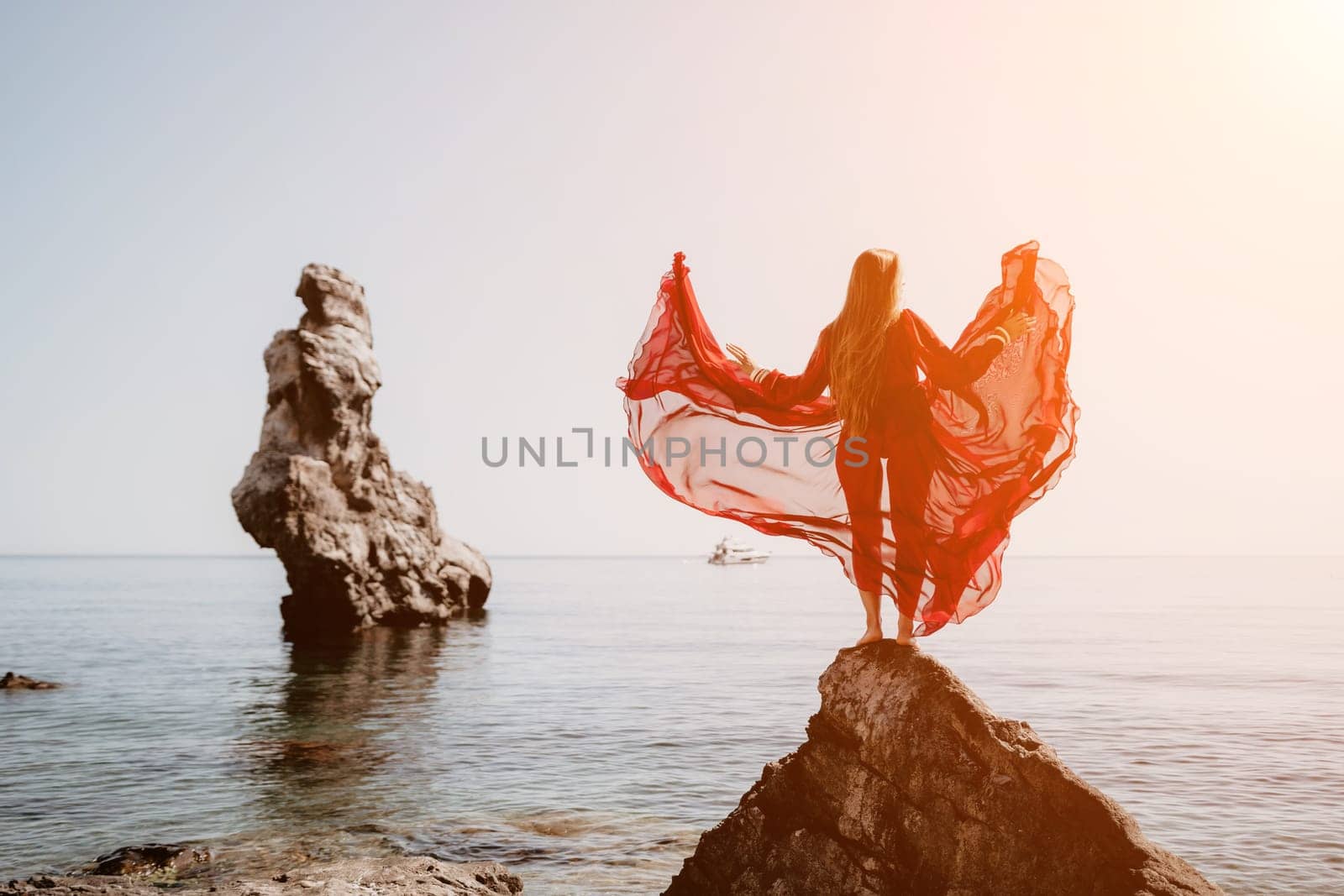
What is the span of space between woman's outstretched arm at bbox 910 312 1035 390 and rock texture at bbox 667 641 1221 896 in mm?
1844

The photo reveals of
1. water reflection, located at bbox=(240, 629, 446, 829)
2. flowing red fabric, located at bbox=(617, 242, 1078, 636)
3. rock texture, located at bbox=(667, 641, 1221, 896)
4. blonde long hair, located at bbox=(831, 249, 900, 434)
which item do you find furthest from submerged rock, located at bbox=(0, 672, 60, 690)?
blonde long hair, located at bbox=(831, 249, 900, 434)

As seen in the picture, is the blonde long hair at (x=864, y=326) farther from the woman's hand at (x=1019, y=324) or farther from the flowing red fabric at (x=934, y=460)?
the woman's hand at (x=1019, y=324)

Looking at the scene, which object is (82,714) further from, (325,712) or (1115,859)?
(1115,859)

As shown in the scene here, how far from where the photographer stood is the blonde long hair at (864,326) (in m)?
6.62

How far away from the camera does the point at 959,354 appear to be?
6.70 m

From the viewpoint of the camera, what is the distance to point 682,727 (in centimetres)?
1900

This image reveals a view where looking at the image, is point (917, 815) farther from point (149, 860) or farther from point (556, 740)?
point (556, 740)

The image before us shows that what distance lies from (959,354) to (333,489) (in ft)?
95.0

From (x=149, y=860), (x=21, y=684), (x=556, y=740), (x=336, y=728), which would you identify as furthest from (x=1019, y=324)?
(x=21, y=684)

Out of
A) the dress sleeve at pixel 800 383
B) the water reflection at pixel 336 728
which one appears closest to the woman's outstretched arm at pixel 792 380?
the dress sleeve at pixel 800 383

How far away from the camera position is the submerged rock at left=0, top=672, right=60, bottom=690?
24.4 m

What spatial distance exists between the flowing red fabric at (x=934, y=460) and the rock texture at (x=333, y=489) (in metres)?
25.8

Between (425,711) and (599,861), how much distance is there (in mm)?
10647

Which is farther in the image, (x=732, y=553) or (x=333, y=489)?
(x=732, y=553)
